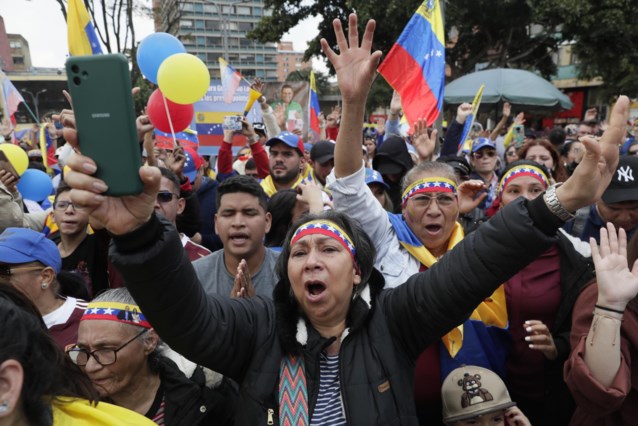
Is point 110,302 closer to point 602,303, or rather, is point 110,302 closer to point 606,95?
point 602,303

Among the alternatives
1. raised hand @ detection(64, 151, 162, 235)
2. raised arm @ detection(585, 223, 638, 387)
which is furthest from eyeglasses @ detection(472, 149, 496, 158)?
raised hand @ detection(64, 151, 162, 235)

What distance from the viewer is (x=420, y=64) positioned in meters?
4.99

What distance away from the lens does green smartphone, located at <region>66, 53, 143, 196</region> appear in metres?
1.07

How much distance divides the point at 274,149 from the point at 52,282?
8.41 ft

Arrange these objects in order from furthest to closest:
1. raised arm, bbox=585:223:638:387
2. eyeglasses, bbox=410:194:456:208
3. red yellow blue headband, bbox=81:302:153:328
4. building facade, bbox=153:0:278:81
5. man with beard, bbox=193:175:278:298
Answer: building facade, bbox=153:0:278:81, man with beard, bbox=193:175:278:298, eyeglasses, bbox=410:194:456:208, red yellow blue headband, bbox=81:302:153:328, raised arm, bbox=585:223:638:387

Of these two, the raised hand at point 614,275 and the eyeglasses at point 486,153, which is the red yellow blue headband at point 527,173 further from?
the eyeglasses at point 486,153

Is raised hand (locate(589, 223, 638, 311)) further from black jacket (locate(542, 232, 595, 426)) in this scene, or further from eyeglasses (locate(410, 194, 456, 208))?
eyeglasses (locate(410, 194, 456, 208))

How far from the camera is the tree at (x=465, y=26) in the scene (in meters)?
14.9

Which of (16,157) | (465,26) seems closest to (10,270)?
(16,157)

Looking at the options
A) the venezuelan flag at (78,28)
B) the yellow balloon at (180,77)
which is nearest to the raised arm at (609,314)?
the venezuelan flag at (78,28)

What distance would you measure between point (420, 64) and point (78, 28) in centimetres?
320

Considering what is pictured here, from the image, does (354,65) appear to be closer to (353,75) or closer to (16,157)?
(353,75)

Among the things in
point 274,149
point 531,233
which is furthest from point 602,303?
point 274,149

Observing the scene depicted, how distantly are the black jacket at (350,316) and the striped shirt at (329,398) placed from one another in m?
0.03
